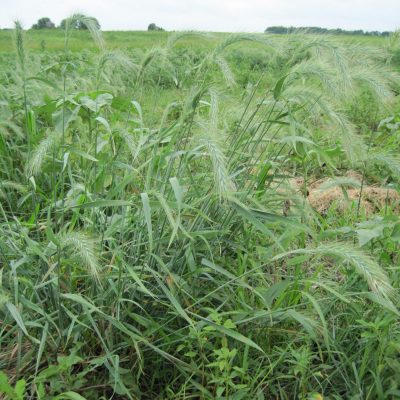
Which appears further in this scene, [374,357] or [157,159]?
[157,159]

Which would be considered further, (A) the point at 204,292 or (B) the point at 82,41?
(B) the point at 82,41

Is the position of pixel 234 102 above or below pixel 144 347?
above

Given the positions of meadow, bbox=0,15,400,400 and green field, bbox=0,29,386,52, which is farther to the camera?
green field, bbox=0,29,386,52

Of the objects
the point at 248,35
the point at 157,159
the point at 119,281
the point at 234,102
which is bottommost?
the point at 119,281

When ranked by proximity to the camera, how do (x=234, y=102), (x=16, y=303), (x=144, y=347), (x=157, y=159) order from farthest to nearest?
(x=234, y=102), (x=157, y=159), (x=144, y=347), (x=16, y=303)

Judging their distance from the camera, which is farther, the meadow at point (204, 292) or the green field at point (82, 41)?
the green field at point (82, 41)

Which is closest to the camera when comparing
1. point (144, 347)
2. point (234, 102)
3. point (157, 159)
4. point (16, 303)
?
point (16, 303)

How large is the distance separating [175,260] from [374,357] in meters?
0.66

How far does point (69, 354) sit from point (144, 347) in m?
0.22

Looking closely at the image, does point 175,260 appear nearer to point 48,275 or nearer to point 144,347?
point 144,347

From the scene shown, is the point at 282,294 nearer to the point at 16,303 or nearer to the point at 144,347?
the point at 144,347

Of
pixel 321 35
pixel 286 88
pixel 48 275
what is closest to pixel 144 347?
pixel 48 275

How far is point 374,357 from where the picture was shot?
5.18ft

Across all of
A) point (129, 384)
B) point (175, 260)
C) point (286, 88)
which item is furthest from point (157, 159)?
point (129, 384)
